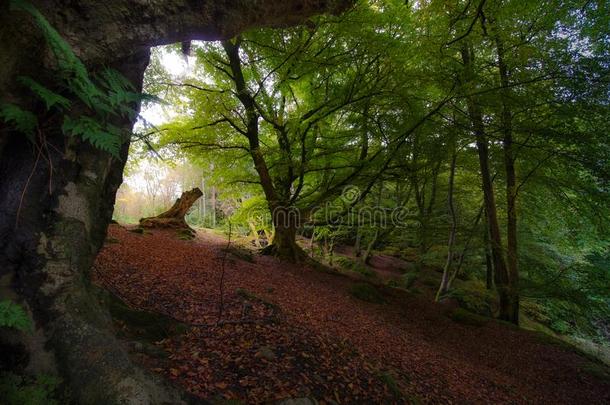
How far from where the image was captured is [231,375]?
2666mm

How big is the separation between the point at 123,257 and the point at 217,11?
442 centimetres

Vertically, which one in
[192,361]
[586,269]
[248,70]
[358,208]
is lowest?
[192,361]

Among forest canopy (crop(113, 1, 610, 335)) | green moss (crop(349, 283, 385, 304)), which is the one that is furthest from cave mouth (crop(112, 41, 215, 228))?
green moss (crop(349, 283, 385, 304))

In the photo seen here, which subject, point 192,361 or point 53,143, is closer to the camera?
point 53,143

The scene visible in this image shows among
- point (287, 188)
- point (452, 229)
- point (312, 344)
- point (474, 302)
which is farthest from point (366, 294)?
point (474, 302)

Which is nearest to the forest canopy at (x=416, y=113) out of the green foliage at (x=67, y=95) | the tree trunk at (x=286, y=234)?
the tree trunk at (x=286, y=234)

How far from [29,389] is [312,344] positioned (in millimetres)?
2819

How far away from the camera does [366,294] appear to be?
8.27 m

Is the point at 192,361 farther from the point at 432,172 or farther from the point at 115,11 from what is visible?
the point at 432,172

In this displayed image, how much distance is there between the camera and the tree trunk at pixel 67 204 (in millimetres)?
1767

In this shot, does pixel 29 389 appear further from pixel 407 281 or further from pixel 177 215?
pixel 407 281

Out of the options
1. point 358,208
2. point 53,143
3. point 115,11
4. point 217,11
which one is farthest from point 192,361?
point 358,208

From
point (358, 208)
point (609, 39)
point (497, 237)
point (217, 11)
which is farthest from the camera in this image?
point (358, 208)

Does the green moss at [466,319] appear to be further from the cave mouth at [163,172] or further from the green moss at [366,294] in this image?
the cave mouth at [163,172]
